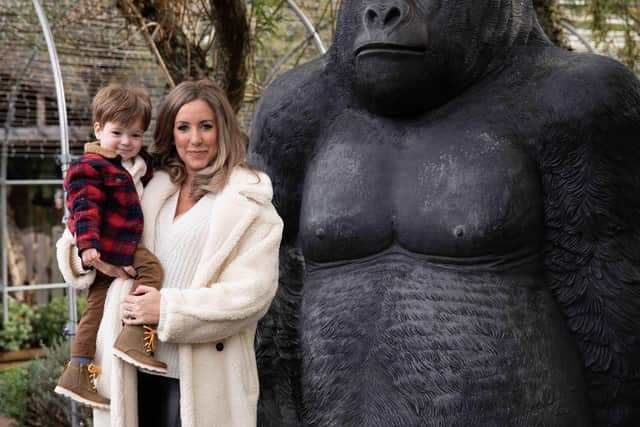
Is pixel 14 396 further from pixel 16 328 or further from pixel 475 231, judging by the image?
pixel 475 231

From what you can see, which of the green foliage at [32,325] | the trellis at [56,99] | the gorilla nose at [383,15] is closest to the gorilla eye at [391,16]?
the gorilla nose at [383,15]

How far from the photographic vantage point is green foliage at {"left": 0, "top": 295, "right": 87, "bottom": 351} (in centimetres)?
802

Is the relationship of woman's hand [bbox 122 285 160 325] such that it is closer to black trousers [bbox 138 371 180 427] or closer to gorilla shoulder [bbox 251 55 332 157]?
black trousers [bbox 138 371 180 427]

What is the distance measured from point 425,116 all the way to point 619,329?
22.8 inches

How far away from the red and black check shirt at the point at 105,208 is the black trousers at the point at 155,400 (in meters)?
0.27

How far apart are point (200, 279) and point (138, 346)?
19cm

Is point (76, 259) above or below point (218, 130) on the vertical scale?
below

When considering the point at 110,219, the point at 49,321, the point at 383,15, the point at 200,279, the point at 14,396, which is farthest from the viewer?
the point at 49,321

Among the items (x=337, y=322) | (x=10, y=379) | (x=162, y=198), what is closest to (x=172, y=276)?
(x=162, y=198)

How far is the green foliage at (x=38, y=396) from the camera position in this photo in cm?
504

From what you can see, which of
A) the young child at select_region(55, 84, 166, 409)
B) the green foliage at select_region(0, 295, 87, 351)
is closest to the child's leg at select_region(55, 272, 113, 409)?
the young child at select_region(55, 84, 166, 409)

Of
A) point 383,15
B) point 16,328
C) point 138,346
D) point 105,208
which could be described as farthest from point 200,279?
point 16,328

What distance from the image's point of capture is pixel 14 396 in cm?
535

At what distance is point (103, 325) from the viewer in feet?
6.46
